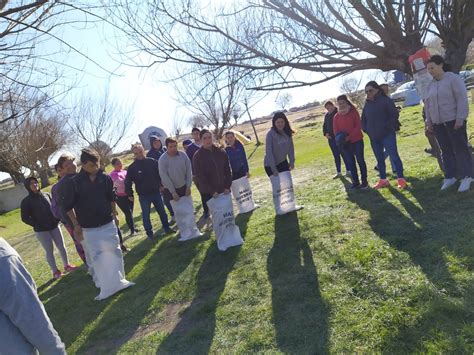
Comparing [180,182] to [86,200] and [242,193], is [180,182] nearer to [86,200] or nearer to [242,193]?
[242,193]

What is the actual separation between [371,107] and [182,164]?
3.34 metres

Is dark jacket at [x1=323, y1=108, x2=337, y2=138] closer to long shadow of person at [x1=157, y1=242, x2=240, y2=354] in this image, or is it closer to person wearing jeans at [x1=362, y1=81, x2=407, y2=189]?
person wearing jeans at [x1=362, y1=81, x2=407, y2=189]

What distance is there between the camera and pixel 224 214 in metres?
6.06

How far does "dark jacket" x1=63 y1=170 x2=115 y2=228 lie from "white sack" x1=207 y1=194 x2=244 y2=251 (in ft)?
4.96

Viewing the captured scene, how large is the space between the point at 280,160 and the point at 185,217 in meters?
1.88

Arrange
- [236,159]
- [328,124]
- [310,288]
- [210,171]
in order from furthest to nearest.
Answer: [328,124], [236,159], [210,171], [310,288]

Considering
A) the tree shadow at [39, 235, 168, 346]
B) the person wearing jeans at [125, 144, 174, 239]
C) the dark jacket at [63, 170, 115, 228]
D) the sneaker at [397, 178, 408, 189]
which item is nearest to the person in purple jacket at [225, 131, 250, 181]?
the person wearing jeans at [125, 144, 174, 239]

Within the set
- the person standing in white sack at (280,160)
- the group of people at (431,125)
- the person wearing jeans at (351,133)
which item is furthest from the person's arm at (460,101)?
the person standing in white sack at (280,160)

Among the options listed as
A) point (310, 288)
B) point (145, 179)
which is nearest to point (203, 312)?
point (310, 288)

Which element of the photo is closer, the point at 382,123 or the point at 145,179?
the point at 382,123

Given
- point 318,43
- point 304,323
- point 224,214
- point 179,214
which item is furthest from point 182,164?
point 304,323

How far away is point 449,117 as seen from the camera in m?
5.67

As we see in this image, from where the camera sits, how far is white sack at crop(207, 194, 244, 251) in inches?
237

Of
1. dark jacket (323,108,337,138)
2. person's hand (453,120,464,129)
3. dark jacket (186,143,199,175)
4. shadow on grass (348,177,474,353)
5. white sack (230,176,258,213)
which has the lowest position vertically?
shadow on grass (348,177,474,353)
